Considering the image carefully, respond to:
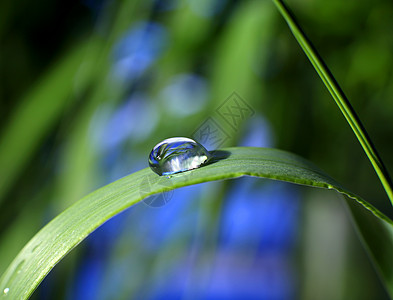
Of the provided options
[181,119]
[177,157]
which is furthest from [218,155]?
[181,119]

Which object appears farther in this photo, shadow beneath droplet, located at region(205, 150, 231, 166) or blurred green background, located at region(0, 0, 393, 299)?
blurred green background, located at region(0, 0, 393, 299)

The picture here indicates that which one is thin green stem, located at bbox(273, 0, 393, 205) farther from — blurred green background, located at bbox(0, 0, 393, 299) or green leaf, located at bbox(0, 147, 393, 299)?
blurred green background, located at bbox(0, 0, 393, 299)

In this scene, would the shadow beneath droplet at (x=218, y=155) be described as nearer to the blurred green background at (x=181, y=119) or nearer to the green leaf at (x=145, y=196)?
the green leaf at (x=145, y=196)

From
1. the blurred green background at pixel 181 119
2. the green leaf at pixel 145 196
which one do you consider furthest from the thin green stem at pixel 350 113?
the blurred green background at pixel 181 119

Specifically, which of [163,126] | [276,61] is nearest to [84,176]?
[163,126]

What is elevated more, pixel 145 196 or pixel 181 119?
pixel 181 119

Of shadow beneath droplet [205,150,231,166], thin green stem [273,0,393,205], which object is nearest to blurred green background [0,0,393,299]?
shadow beneath droplet [205,150,231,166]

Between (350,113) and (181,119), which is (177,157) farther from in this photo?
(181,119)
